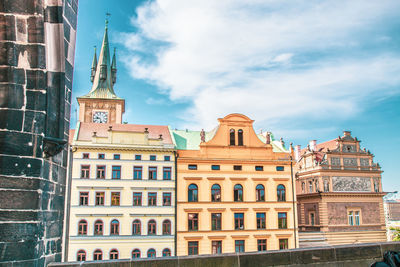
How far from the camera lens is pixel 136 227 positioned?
35219mm

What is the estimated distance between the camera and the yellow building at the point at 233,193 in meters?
36.8

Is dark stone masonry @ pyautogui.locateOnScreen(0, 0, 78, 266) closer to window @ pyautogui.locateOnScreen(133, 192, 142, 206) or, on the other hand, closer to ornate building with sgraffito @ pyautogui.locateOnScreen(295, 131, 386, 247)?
window @ pyautogui.locateOnScreen(133, 192, 142, 206)

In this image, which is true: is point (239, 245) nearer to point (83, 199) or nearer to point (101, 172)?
point (101, 172)

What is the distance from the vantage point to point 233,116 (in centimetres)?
4009

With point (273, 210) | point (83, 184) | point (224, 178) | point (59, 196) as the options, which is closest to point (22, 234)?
point (59, 196)

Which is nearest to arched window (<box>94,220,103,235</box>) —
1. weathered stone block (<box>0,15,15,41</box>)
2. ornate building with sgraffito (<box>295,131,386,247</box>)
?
ornate building with sgraffito (<box>295,131,386,247</box>)

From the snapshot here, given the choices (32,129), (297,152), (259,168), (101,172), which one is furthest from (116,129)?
(32,129)

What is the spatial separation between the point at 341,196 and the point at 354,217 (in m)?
3.20

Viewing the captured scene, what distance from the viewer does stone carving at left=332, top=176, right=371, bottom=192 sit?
4441 centimetres

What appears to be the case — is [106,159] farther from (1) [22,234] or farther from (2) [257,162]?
(1) [22,234]

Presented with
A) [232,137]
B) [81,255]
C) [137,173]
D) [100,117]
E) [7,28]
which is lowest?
[81,255]

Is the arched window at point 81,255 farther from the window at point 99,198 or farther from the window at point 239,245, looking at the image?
the window at point 239,245

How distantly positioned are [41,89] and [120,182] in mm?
29881

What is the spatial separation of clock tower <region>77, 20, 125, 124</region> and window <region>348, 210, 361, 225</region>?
3556cm
